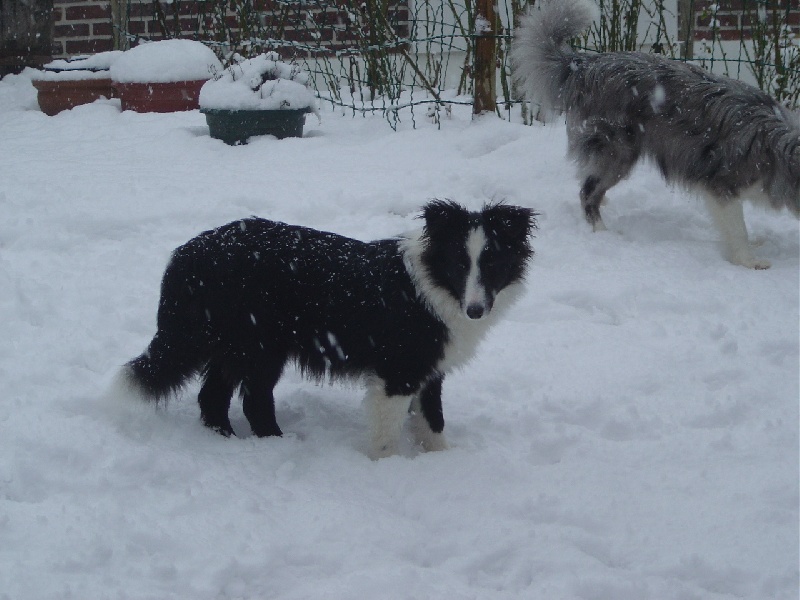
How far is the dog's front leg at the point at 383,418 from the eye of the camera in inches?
147

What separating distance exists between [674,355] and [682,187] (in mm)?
2006

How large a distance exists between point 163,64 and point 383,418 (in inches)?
252

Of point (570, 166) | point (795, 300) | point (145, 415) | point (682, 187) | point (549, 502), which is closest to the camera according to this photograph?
point (549, 502)

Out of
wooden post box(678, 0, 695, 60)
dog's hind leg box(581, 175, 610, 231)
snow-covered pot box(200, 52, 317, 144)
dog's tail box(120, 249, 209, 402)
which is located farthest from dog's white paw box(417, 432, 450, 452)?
wooden post box(678, 0, 695, 60)

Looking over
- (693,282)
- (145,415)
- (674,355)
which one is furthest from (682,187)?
(145,415)

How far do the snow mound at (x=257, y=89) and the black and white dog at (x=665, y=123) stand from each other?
2.29 metres

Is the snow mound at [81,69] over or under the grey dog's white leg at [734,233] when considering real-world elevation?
over

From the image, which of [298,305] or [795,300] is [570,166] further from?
[298,305]

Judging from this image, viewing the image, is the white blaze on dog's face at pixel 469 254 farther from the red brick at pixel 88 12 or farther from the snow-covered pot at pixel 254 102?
the red brick at pixel 88 12

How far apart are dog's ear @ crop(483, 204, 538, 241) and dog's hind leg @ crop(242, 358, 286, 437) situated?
109cm

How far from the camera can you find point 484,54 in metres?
7.97

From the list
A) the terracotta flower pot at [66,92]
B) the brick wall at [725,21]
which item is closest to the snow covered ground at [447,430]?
the terracotta flower pot at [66,92]

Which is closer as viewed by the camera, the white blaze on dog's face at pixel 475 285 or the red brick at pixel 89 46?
the white blaze on dog's face at pixel 475 285

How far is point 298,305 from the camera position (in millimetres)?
3766
